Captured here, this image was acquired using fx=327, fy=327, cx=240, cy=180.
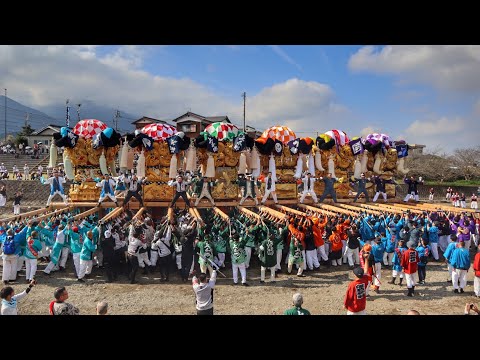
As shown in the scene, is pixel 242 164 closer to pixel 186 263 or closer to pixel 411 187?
pixel 186 263

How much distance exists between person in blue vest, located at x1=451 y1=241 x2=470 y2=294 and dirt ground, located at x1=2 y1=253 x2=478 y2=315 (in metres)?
0.27

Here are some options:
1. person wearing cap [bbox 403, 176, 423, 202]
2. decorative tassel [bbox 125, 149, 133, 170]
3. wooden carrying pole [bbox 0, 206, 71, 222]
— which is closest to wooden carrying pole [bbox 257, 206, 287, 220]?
decorative tassel [bbox 125, 149, 133, 170]

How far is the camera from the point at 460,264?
7.99 meters

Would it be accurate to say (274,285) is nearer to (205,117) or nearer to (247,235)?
(247,235)

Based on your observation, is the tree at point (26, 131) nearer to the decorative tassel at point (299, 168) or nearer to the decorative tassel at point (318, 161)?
the decorative tassel at point (299, 168)

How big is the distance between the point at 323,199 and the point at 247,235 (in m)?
7.35

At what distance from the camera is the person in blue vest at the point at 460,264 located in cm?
799

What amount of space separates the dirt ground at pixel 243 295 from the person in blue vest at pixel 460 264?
0.27m

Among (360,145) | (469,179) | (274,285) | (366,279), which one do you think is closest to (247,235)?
(274,285)

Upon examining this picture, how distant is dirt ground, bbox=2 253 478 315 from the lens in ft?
23.4

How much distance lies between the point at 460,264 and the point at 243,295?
535 cm

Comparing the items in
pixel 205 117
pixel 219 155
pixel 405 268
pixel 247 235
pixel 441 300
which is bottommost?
pixel 441 300

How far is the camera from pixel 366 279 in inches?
220

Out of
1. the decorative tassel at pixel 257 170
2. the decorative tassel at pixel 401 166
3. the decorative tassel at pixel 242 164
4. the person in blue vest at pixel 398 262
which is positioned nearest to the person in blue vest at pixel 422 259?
the person in blue vest at pixel 398 262
